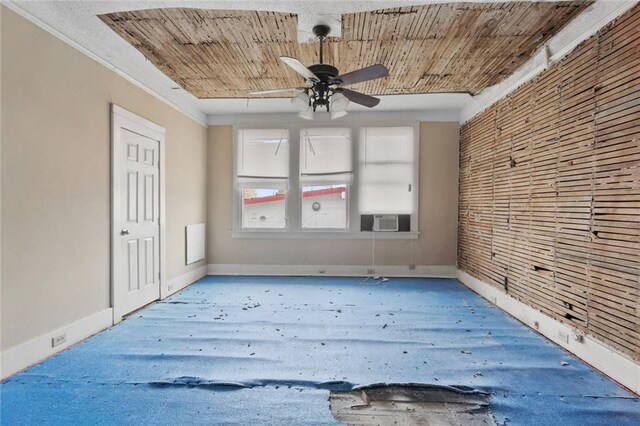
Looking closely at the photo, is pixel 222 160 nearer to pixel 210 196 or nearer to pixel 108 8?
pixel 210 196

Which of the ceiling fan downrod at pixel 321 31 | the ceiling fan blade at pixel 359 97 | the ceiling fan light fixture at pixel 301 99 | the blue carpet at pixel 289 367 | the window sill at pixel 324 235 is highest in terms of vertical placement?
the ceiling fan downrod at pixel 321 31

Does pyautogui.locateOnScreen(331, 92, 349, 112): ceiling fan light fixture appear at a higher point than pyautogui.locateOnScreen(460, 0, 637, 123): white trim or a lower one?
lower

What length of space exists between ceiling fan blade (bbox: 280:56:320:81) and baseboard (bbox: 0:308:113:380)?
2939mm

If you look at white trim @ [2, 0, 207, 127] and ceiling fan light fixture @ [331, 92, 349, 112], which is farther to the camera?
ceiling fan light fixture @ [331, 92, 349, 112]

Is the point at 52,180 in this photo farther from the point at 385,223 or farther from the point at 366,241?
the point at 385,223

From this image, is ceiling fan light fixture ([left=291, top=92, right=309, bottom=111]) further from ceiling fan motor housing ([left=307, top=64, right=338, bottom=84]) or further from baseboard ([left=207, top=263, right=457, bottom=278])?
baseboard ([left=207, top=263, right=457, bottom=278])

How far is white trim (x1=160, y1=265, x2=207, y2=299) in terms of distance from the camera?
441 centimetres

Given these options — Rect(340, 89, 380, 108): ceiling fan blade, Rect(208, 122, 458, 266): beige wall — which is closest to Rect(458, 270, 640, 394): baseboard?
Rect(208, 122, 458, 266): beige wall

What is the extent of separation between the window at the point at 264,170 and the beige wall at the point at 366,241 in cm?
24

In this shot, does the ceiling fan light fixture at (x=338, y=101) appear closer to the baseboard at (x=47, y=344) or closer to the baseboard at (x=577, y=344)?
the baseboard at (x=577, y=344)

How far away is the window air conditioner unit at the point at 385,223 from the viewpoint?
556cm

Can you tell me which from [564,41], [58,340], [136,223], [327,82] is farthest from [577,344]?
[136,223]

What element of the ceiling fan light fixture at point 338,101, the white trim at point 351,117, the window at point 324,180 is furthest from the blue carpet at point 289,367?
the white trim at point 351,117

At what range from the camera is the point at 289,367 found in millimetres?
2500
